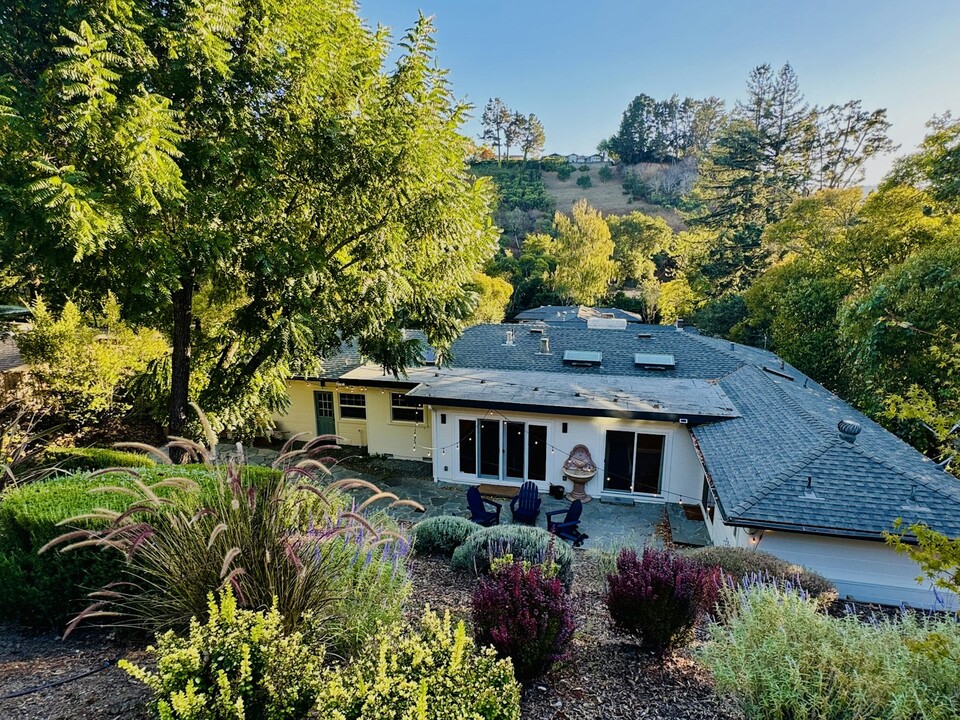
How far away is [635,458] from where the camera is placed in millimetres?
12000

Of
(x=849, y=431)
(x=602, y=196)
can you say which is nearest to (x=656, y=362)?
(x=849, y=431)

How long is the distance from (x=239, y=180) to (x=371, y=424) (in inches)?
356

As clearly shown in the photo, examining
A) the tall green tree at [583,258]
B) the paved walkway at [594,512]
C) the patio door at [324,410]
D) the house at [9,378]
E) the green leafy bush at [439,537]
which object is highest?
the tall green tree at [583,258]

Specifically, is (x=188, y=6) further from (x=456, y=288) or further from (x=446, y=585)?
(x=446, y=585)

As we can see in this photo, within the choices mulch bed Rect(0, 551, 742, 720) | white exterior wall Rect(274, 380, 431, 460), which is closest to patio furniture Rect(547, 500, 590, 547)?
mulch bed Rect(0, 551, 742, 720)

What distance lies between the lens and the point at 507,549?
556cm

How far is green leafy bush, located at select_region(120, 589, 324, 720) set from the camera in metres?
2.30

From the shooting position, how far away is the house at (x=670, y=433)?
746cm

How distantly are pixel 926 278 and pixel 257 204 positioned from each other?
586 inches

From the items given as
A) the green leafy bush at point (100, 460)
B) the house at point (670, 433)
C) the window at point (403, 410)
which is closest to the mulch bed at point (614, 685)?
the house at point (670, 433)

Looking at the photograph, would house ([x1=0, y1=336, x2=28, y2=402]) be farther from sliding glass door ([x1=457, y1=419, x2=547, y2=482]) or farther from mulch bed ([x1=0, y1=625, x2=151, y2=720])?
sliding glass door ([x1=457, y1=419, x2=547, y2=482])

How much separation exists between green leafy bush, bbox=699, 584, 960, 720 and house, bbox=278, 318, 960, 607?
11.9 feet

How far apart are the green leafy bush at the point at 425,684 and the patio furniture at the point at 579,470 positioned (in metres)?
9.28

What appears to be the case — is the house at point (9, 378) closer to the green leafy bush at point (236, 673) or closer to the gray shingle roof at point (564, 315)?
the green leafy bush at point (236, 673)
